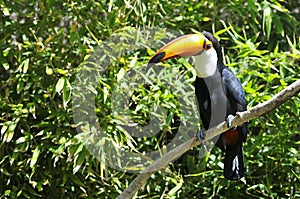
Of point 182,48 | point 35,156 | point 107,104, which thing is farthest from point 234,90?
point 35,156

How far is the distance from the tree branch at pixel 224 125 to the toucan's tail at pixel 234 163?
27 centimetres

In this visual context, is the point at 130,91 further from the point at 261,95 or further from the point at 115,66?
the point at 261,95

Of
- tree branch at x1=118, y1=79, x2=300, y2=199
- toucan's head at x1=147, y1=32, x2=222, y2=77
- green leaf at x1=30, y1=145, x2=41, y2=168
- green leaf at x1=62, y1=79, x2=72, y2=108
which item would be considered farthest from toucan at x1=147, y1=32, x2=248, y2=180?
green leaf at x1=30, y1=145, x2=41, y2=168

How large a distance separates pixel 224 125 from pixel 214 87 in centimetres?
35

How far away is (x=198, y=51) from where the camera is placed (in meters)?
2.79

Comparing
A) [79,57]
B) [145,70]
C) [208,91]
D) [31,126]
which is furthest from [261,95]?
[31,126]

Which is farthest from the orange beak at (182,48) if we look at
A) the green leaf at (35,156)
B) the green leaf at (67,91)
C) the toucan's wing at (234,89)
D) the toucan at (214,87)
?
the green leaf at (35,156)

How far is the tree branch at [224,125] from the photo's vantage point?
225 cm

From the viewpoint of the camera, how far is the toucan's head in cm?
273

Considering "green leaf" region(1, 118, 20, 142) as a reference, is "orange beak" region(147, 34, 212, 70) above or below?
above

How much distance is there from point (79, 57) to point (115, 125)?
395 mm

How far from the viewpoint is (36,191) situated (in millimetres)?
3322

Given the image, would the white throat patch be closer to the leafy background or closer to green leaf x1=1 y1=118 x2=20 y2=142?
the leafy background

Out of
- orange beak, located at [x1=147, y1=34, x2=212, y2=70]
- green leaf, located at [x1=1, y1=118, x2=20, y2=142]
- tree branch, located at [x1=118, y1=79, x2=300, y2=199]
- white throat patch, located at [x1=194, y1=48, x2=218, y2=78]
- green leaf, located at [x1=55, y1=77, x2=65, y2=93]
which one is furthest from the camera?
green leaf, located at [x1=1, y1=118, x2=20, y2=142]
